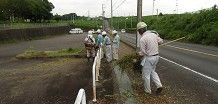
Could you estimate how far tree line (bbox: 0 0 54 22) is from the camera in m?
84.6

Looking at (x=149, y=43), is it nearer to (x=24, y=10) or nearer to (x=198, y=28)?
(x=198, y=28)

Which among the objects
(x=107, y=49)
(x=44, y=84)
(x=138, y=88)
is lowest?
(x=44, y=84)

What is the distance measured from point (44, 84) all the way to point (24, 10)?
280ft

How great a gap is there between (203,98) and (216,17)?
3492 cm

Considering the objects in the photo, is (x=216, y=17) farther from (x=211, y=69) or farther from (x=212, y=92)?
(x=212, y=92)

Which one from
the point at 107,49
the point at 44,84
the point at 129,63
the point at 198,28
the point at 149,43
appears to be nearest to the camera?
the point at 149,43

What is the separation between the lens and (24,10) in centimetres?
9612

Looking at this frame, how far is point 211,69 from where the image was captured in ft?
49.8

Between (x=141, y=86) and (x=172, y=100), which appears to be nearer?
(x=172, y=100)

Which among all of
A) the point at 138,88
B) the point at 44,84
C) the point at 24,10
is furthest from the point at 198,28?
the point at 24,10

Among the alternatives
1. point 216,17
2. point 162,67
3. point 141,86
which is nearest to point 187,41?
point 216,17

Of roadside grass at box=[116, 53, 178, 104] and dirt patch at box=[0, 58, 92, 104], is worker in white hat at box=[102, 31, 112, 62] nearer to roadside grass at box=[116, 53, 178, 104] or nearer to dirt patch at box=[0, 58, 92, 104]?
dirt patch at box=[0, 58, 92, 104]

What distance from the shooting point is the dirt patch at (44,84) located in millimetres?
11266

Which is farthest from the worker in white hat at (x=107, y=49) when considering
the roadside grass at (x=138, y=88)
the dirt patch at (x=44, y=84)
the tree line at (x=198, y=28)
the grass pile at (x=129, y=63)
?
the tree line at (x=198, y=28)
